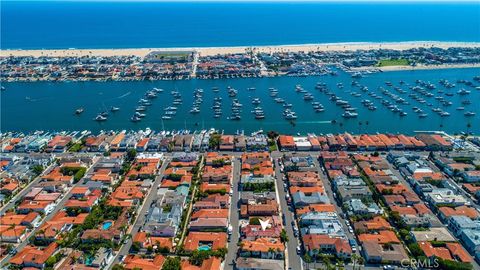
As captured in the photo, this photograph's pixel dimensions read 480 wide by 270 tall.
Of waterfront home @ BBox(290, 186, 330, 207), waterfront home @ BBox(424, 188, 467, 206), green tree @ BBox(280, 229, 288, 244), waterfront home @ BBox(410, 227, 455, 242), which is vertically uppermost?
waterfront home @ BBox(290, 186, 330, 207)

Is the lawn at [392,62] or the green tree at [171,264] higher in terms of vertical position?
the lawn at [392,62]

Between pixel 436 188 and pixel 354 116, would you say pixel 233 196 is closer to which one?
pixel 436 188

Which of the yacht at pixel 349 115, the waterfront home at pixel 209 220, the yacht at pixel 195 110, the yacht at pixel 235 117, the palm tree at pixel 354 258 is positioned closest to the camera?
the palm tree at pixel 354 258

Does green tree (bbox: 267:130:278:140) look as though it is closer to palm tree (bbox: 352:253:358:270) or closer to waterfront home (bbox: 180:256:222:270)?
palm tree (bbox: 352:253:358:270)

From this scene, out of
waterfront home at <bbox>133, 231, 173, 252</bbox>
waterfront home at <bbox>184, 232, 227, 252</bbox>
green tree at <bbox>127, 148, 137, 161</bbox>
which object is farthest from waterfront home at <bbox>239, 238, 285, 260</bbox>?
green tree at <bbox>127, 148, 137, 161</bbox>

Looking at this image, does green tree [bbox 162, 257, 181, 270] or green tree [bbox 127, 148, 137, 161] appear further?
green tree [bbox 127, 148, 137, 161]

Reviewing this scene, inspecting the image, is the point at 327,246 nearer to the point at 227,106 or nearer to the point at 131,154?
the point at 131,154

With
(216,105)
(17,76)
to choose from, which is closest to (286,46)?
(216,105)

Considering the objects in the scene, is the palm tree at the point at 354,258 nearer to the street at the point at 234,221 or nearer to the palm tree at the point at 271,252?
the palm tree at the point at 271,252

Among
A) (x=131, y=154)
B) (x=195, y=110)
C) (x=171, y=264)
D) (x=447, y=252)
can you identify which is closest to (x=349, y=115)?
(x=195, y=110)

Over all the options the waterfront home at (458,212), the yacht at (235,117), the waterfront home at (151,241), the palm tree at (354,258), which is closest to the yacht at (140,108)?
the yacht at (235,117)
